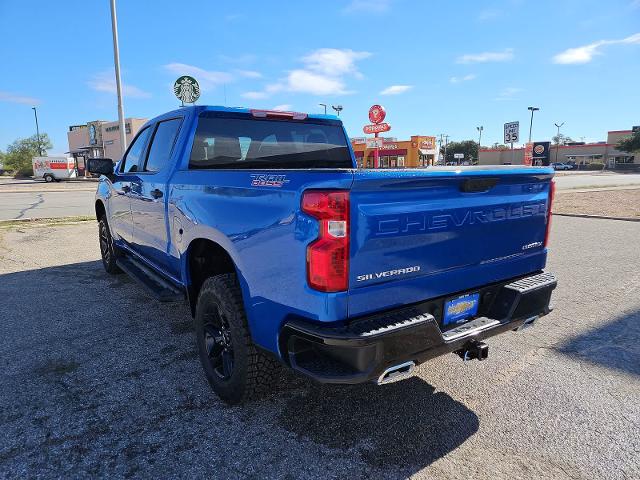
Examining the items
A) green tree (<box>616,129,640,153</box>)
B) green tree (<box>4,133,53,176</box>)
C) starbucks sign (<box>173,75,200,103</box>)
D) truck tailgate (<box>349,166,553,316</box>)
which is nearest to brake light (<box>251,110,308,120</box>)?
truck tailgate (<box>349,166,553,316</box>)

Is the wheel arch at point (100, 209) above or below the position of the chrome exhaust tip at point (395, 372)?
above

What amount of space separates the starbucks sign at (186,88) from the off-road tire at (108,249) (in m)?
→ 7.50

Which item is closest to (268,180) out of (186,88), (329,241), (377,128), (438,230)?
(329,241)

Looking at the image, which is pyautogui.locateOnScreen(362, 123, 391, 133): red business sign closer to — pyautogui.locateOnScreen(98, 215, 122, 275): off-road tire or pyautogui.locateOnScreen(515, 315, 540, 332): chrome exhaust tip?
pyautogui.locateOnScreen(98, 215, 122, 275): off-road tire

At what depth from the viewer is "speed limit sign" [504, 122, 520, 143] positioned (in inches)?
803

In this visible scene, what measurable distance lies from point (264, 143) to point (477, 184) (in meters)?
2.16

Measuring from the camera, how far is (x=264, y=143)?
4145 mm

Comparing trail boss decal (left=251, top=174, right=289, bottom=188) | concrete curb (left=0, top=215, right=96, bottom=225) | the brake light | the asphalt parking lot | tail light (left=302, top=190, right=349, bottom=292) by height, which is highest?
the brake light

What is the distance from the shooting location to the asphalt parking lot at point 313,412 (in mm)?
2428

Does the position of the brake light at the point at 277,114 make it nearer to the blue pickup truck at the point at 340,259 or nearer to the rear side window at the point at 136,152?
the blue pickup truck at the point at 340,259


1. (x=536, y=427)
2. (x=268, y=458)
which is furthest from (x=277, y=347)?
(x=536, y=427)

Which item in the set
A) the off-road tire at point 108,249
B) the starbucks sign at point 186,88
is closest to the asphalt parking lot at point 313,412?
the off-road tire at point 108,249

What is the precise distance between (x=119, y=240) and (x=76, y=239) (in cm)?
469

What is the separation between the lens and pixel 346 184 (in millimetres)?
2084
